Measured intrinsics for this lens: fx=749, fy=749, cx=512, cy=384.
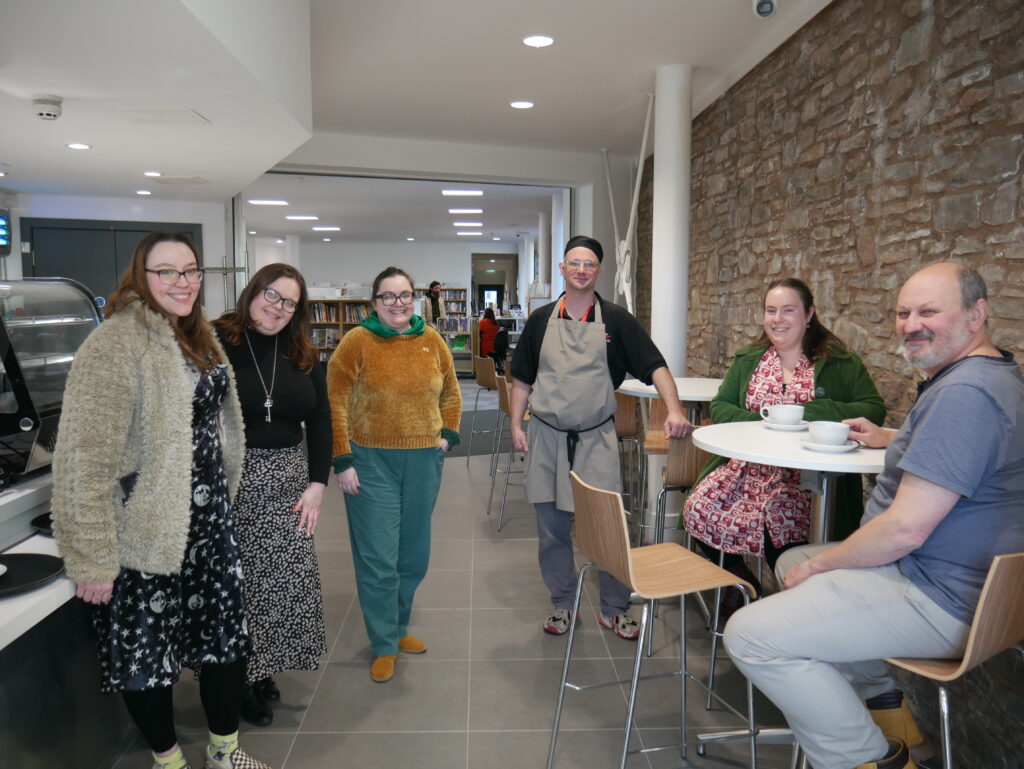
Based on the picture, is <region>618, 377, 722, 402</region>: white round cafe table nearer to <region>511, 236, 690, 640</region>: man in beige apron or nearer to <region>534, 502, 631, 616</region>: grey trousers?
<region>511, 236, 690, 640</region>: man in beige apron

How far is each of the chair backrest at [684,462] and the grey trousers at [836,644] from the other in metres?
1.37

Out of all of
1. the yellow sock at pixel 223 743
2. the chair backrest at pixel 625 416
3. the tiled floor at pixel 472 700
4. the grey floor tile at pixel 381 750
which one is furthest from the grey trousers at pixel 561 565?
the chair backrest at pixel 625 416

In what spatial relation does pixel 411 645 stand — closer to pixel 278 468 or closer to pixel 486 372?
pixel 278 468

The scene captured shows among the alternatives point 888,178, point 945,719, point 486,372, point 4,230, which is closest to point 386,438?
point 945,719

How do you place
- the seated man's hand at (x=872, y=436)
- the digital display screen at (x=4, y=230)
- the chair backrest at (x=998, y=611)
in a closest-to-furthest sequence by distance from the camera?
the chair backrest at (x=998, y=611), the seated man's hand at (x=872, y=436), the digital display screen at (x=4, y=230)

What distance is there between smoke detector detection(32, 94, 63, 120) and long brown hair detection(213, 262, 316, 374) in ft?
6.36

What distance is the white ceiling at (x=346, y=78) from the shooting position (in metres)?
2.74

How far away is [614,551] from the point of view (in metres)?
1.96

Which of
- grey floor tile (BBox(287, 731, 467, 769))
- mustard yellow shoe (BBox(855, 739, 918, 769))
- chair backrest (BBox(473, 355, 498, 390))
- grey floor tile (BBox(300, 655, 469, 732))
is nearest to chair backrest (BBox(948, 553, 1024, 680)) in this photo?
mustard yellow shoe (BBox(855, 739, 918, 769))

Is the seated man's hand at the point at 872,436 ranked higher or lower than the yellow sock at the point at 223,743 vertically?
higher

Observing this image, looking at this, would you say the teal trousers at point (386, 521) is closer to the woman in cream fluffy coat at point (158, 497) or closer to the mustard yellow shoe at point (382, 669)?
the mustard yellow shoe at point (382, 669)

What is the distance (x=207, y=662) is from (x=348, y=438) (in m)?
0.86

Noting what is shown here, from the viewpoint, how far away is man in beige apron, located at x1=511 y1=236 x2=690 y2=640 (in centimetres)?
284

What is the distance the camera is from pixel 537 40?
4184 millimetres
